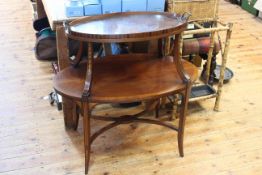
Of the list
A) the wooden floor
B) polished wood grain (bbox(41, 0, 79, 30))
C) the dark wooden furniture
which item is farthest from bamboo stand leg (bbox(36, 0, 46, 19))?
the dark wooden furniture

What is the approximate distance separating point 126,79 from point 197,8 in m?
0.75

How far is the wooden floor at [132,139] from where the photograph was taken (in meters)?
2.01

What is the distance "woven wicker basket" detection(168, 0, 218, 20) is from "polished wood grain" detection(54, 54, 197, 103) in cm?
34

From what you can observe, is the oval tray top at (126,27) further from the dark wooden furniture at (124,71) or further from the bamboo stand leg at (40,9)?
the bamboo stand leg at (40,9)

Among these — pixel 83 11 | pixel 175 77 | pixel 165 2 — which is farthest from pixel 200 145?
pixel 83 11

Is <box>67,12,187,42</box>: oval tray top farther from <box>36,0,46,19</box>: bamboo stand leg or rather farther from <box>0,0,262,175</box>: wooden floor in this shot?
<box>36,0,46,19</box>: bamboo stand leg

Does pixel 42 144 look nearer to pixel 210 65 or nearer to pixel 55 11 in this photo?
pixel 55 11

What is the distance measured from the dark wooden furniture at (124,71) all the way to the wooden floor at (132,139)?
15cm

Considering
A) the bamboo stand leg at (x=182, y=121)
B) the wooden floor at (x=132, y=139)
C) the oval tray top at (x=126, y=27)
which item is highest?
the oval tray top at (x=126, y=27)

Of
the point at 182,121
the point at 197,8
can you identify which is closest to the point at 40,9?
the point at 197,8

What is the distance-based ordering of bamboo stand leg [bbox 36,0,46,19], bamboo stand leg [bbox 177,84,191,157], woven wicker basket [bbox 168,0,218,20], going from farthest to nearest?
bamboo stand leg [bbox 36,0,46,19] → woven wicker basket [bbox 168,0,218,20] → bamboo stand leg [bbox 177,84,191,157]

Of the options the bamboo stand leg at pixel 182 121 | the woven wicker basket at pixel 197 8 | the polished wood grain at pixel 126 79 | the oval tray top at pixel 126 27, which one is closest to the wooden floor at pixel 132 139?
the bamboo stand leg at pixel 182 121

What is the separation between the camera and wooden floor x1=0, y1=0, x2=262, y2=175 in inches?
79.2

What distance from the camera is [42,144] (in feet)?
7.18
